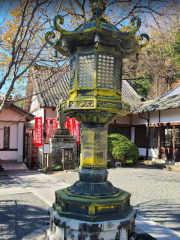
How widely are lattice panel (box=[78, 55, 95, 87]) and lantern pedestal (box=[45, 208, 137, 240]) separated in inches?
90.8

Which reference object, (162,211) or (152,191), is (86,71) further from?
(152,191)

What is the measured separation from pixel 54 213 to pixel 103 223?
904mm

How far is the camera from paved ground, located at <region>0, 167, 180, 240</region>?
5395 mm

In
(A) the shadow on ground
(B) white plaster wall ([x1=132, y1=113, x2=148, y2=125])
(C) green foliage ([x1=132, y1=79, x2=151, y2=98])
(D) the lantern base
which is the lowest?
(A) the shadow on ground

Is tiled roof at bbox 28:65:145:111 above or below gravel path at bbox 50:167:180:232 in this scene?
above

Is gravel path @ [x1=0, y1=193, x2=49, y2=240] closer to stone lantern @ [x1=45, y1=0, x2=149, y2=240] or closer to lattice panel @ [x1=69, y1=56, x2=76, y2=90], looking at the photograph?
stone lantern @ [x1=45, y1=0, x2=149, y2=240]

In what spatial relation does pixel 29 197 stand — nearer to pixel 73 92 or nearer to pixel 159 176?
pixel 73 92

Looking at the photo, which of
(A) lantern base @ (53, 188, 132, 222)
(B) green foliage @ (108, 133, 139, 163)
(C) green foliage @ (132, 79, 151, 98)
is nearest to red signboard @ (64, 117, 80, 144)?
(B) green foliage @ (108, 133, 139, 163)

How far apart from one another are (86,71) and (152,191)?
6.10 m

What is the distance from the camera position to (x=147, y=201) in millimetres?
7133

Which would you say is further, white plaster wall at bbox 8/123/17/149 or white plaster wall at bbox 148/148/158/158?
white plaster wall at bbox 148/148/158/158

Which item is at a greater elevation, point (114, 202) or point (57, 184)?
point (114, 202)

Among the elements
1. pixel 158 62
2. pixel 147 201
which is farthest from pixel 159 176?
pixel 158 62

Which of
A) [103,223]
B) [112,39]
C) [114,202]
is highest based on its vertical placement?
[112,39]
